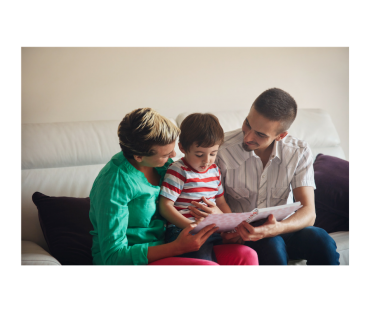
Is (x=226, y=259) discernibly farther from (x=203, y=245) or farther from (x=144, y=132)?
(x=144, y=132)

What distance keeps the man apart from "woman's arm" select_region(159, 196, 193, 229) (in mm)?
195

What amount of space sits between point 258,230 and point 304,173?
0.39 meters

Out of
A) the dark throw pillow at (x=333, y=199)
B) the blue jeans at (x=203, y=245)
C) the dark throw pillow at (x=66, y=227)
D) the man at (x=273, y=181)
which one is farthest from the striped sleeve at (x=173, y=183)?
the dark throw pillow at (x=333, y=199)

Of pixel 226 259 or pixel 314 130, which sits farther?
pixel 314 130

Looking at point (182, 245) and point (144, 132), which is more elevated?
point (144, 132)

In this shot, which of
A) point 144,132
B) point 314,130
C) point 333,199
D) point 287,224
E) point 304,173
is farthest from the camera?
point 314,130

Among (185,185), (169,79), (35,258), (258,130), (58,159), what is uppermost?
(169,79)

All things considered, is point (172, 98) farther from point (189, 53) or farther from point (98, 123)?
point (98, 123)

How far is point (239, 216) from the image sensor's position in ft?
3.74

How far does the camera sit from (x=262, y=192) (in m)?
1.52

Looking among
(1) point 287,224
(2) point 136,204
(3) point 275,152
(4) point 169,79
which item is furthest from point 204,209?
(4) point 169,79

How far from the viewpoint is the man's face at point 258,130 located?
1.36m
